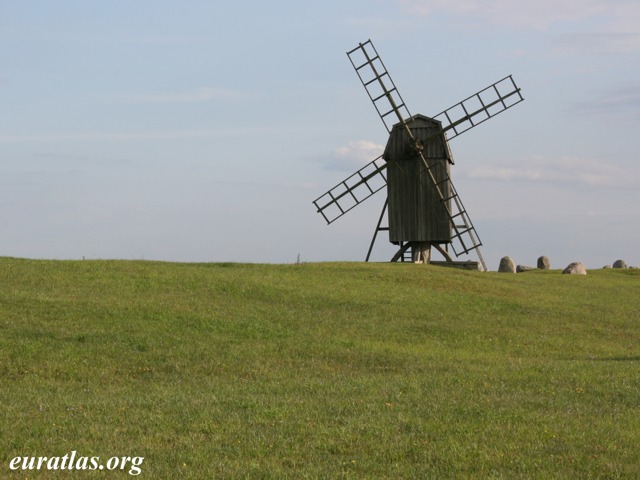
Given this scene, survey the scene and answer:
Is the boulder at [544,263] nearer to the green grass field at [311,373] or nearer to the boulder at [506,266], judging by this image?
the boulder at [506,266]

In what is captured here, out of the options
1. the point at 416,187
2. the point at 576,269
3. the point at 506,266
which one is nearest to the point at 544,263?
the point at 506,266

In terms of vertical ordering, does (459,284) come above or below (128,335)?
above

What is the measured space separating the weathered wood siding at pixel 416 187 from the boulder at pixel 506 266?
60.7 feet

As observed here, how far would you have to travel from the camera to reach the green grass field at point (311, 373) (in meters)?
14.1

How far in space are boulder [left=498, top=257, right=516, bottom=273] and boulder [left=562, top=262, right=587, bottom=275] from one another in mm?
6939

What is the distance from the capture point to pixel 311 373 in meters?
24.9

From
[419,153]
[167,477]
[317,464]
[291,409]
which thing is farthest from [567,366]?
[419,153]

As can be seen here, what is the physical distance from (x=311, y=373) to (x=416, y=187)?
3481 centimetres

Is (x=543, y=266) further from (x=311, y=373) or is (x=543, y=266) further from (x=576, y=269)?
(x=311, y=373)

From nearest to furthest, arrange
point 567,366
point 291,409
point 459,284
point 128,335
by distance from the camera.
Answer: point 291,409, point 567,366, point 128,335, point 459,284

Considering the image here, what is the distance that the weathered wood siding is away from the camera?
57.9 metres

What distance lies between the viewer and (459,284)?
47719mm

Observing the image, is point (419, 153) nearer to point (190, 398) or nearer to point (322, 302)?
point (322, 302)

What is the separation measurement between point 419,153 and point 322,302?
21696mm
